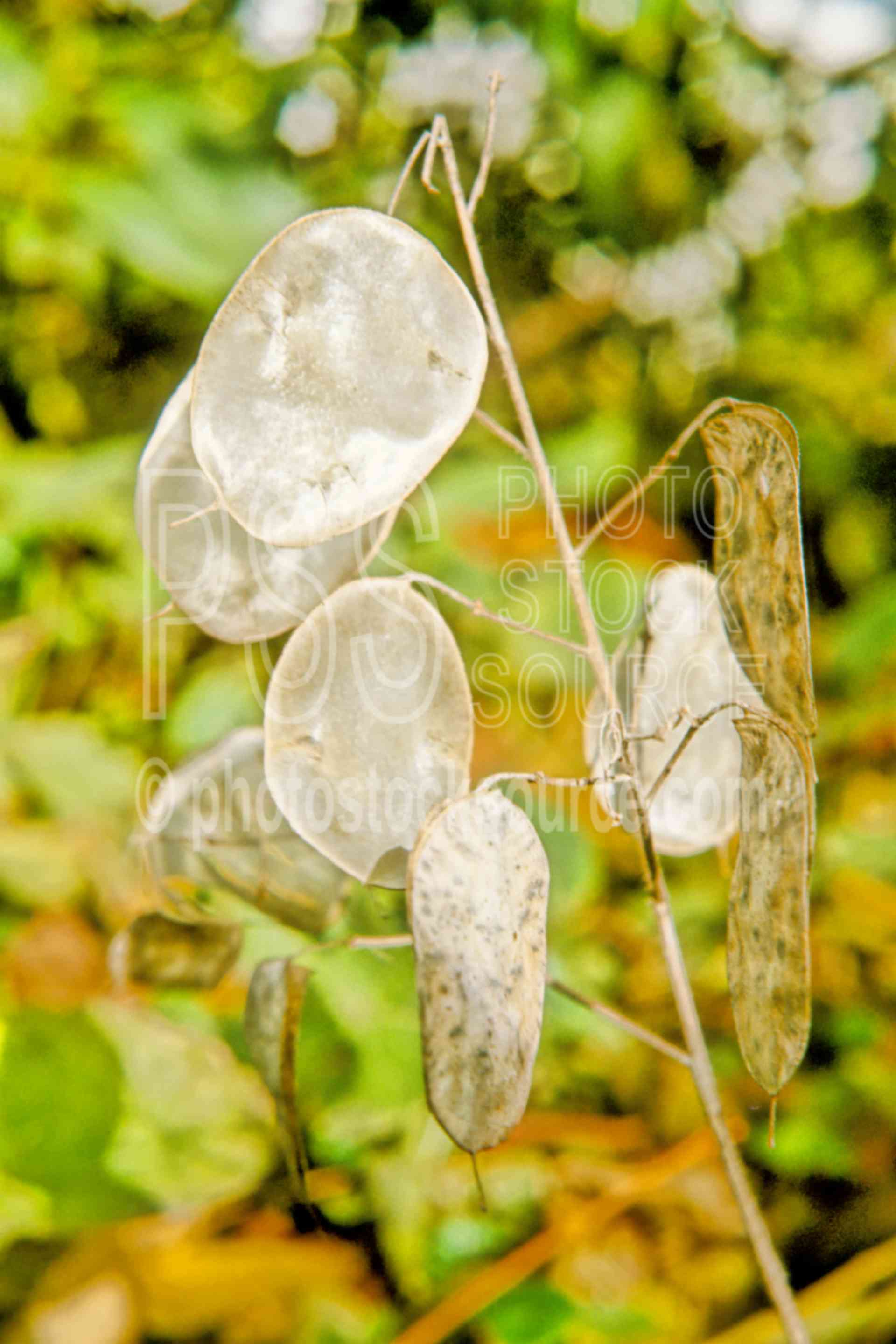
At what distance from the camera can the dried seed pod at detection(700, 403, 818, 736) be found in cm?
28

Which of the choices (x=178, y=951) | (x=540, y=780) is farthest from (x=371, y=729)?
(x=178, y=951)

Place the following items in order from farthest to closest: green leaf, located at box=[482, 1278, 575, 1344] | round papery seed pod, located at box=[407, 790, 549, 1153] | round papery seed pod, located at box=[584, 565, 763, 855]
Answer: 1. green leaf, located at box=[482, 1278, 575, 1344]
2. round papery seed pod, located at box=[584, 565, 763, 855]
3. round papery seed pod, located at box=[407, 790, 549, 1153]

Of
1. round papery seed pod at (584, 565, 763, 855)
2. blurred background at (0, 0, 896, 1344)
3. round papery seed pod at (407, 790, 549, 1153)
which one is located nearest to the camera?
round papery seed pod at (407, 790, 549, 1153)

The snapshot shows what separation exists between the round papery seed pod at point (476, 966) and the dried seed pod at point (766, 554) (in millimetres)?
102

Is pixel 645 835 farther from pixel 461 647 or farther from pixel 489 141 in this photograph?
pixel 461 647

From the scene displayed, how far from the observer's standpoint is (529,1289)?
578 millimetres

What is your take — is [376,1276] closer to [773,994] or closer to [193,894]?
[193,894]

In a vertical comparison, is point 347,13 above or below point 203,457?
above

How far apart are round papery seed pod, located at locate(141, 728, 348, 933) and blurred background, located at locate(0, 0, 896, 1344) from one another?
18 centimetres

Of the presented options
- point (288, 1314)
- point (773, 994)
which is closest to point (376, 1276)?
point (288, 1314)

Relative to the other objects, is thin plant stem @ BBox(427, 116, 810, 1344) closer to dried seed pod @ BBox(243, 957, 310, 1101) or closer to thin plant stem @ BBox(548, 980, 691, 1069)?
thin plant stem @ BBox(548, 980, 691, 1069)

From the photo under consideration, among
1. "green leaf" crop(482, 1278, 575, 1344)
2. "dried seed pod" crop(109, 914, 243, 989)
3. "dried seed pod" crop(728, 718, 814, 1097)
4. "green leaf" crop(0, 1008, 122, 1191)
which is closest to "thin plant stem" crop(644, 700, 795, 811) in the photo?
"dried seed pod" crop(728, 718, 814, 1097)

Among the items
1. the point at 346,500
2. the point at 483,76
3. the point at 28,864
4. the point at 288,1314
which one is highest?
the point at 483,76

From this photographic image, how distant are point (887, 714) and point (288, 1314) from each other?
66cm
